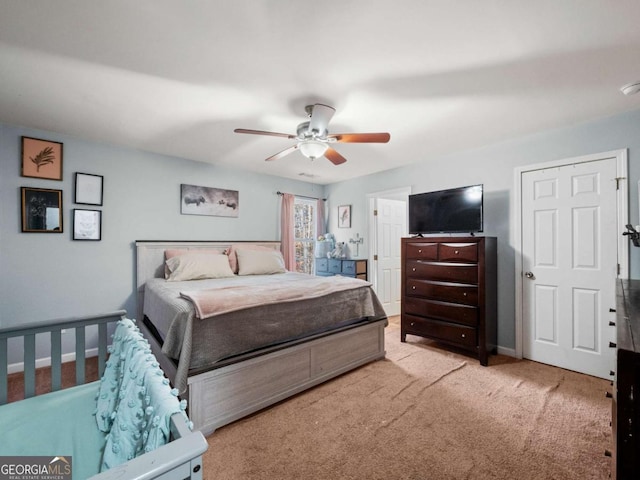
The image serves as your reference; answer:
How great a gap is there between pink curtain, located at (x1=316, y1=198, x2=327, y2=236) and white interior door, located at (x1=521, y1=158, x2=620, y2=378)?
3289 mm

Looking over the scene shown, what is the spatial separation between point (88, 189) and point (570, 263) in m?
5.19

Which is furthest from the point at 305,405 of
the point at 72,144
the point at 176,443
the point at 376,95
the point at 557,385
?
the point at 72,144

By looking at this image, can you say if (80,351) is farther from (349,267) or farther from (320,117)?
(349,267)

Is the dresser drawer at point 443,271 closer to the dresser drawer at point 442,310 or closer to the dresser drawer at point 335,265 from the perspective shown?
the dresser drawer at point 442,310

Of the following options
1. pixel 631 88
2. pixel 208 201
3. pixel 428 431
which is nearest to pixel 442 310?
pixel 428 431

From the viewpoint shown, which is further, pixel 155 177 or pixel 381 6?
pixel 155 177

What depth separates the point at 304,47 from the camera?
5.54 ft

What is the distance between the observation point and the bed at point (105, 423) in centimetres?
65

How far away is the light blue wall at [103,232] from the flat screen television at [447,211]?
275 centimetres

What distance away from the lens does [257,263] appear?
12.8ft

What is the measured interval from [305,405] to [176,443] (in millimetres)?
1769

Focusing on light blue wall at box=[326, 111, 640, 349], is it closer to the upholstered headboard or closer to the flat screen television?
the flat screen television

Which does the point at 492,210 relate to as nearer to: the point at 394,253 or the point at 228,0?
the point at 394,253

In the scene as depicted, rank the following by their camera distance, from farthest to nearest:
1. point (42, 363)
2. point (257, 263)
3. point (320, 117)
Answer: point (257, 263) < point (42, 363) < point (320, 117)
